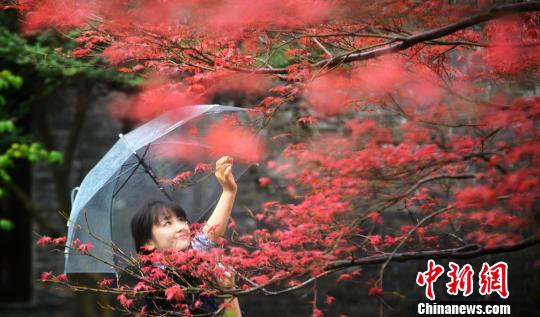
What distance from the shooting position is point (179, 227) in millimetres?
3881

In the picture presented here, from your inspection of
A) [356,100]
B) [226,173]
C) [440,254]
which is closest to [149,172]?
[226,173]

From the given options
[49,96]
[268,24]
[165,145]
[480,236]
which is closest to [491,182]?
[480,236]

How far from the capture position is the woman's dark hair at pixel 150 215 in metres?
3.89

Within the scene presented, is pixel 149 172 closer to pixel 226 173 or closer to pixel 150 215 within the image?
pixel 150 215

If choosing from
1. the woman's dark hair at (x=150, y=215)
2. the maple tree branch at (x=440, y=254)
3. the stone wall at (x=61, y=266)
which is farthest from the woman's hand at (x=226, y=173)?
the stone wall at (x=61, y=266)

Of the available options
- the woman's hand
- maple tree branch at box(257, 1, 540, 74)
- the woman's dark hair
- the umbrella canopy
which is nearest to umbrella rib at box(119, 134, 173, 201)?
the umbrella canopy

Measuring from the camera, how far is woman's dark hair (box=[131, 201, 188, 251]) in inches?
153

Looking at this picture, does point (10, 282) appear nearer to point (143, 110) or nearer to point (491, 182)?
point (143, 110)

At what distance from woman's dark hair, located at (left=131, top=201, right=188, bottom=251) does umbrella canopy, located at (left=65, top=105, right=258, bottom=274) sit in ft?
0.47

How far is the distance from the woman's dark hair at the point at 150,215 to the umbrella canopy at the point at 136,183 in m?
0.14

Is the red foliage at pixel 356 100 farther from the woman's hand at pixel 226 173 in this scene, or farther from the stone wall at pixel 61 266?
the stone wall at pixel 61 266

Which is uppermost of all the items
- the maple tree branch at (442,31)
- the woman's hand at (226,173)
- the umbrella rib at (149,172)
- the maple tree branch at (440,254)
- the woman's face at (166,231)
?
the maple tree branch at (442,31)

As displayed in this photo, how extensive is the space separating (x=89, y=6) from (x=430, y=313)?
526cm

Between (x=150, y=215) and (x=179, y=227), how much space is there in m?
0.15
